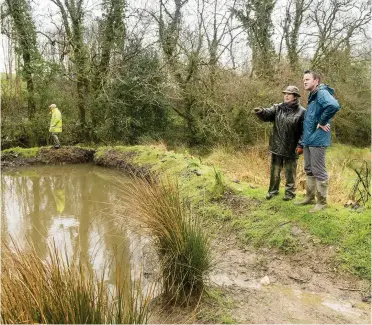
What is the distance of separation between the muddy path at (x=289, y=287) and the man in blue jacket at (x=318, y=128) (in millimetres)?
693

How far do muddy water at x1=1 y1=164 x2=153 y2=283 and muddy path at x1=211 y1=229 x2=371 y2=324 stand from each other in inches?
38.1

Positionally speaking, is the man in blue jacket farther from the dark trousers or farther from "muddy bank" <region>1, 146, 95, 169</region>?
"muddy bank" <region>1, 146, 95, 169</region>

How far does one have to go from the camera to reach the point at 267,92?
12328 mm

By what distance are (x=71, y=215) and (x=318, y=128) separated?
4427 millimetres

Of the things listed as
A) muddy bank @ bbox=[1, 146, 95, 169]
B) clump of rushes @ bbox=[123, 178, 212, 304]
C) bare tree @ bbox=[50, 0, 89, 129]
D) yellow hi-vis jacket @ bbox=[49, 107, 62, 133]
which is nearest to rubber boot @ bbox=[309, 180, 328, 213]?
clump of rushes @ bbox=[123, 178, 212, 304]

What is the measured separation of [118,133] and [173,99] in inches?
106

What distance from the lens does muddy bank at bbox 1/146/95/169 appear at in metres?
11.8

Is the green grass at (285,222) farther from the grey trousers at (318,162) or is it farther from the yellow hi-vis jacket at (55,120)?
the yellow hi-vis jacket at (55,120)

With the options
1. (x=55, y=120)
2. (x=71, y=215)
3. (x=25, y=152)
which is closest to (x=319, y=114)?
(x=71, y=215)

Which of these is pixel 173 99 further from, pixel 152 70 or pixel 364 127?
pixel 364 127

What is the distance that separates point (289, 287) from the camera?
365 cm

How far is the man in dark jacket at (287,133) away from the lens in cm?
489

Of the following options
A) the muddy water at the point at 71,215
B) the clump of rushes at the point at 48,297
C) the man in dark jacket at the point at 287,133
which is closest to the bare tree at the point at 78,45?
the muddy water at the point at 71,215

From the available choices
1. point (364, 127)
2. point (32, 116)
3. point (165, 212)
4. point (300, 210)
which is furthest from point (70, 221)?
point (364, 127)
